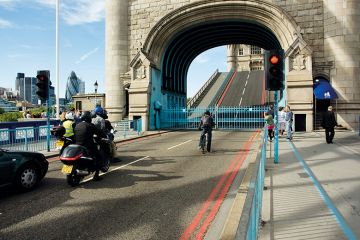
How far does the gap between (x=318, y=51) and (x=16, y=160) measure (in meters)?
19.9

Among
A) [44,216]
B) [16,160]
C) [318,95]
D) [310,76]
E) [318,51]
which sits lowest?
[44,216]

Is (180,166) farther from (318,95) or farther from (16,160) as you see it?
(318,95)

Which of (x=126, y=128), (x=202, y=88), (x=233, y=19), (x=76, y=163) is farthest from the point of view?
(x=202, y=88)

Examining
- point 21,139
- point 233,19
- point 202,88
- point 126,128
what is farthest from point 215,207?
point 202,88

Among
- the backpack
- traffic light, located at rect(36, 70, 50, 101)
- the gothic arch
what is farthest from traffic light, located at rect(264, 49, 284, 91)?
the gothic arch

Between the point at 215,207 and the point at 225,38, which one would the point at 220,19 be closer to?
the point at 225,38

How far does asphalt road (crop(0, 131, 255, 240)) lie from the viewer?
4.56 m

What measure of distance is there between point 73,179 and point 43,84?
6.79 m

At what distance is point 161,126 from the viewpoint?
25.7 m

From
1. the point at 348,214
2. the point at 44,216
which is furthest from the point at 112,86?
the point at 348,214

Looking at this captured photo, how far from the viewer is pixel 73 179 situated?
7102 mm

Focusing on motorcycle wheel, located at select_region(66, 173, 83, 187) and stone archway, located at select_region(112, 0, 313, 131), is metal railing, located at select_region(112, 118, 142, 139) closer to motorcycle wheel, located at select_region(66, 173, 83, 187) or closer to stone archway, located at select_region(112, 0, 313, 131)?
stone archway, located at select_region(112, 0, 313, 131)

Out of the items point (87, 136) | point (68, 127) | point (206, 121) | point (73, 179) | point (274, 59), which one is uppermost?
point (274, 59)

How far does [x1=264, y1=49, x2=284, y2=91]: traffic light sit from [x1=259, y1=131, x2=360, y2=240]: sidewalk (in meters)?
2.38
